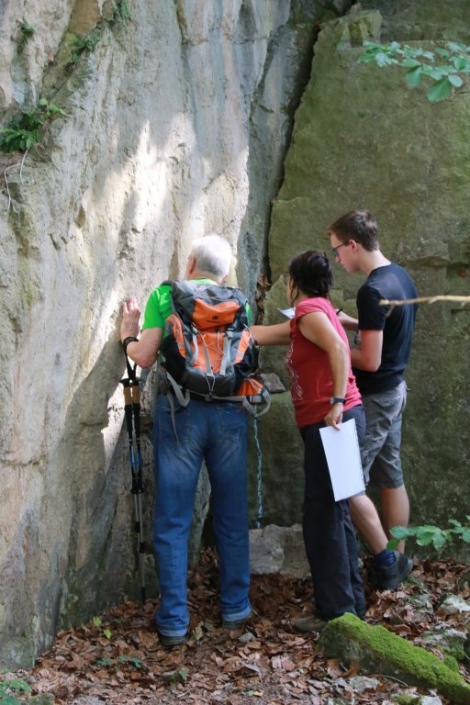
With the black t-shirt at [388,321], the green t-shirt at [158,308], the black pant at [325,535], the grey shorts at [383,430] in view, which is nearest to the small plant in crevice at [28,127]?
the green t-shirt at [158,308]

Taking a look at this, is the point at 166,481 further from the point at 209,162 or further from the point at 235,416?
the point at 209,162

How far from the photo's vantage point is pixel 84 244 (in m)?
5.36

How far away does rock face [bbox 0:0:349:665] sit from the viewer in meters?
4.82

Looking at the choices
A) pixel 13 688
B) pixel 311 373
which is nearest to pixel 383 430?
pixel 311 373

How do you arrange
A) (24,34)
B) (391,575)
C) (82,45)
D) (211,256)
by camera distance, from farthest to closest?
(391,575), (211,256), (82,45), (24,34)

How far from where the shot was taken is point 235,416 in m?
5.55

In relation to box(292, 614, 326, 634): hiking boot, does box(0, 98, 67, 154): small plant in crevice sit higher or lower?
higher

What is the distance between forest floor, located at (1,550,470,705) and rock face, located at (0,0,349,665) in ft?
0.69

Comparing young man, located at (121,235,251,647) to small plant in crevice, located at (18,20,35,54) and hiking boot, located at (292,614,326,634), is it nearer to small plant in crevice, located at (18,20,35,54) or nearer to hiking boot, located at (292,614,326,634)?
hiking boot, located at (292,614,326,634)

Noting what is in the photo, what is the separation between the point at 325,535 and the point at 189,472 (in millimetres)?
880

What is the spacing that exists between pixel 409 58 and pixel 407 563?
11.5 feet

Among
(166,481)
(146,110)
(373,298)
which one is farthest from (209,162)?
(166,481)

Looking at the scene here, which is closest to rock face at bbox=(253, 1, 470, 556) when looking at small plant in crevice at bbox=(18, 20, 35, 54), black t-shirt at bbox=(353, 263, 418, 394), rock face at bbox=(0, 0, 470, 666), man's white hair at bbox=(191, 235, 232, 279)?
rock face at bbox=(0, 0, 470, 666)

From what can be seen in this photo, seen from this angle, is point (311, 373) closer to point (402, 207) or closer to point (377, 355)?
point (377, 355)
